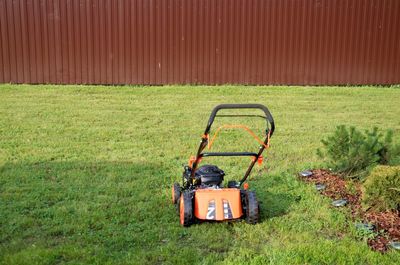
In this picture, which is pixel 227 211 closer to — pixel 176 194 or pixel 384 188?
pixel 176 194

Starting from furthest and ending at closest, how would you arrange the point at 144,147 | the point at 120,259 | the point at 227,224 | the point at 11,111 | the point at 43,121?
the point at 11,111 < the point at 43,121 < the point at 144,147 < the point at 227,224 < the point at 120,259

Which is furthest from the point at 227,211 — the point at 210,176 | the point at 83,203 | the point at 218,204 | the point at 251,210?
the point at 83,203

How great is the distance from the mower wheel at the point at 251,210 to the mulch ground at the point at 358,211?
1054 millimetres

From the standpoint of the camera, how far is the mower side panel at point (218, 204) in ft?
15.1

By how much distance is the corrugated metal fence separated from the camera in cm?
1258

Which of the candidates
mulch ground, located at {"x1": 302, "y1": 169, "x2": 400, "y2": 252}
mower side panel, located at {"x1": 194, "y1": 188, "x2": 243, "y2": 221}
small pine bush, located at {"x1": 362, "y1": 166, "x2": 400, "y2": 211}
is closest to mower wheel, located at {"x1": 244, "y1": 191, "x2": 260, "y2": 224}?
mower side panel, located at {"x1": 194, "y1": 188, "x2": 243, "y2": 221}

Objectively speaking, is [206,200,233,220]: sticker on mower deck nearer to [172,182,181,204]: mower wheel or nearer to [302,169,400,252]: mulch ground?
[172,182,181,204]: mower wheel

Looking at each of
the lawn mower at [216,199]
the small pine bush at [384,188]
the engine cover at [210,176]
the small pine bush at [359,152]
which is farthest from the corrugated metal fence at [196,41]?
the small pine bush at [384,188]

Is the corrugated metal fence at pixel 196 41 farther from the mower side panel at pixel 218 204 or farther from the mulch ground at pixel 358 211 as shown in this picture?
the mower side panel at pixel 218 204

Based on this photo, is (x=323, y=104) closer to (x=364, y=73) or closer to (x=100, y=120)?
(x=364, y=73)

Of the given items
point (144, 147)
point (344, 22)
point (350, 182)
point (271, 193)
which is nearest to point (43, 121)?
point (144, 147)

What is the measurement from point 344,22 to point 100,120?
7.64 meters

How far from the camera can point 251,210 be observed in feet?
15.7

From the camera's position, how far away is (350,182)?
→ 5812 millimetres
